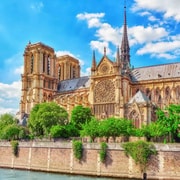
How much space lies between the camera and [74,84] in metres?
87.6

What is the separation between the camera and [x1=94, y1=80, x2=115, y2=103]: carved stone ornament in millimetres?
69438

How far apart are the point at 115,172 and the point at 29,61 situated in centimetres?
5543

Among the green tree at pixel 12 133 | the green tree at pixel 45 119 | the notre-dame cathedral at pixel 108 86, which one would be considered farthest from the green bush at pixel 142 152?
the green tree at pixel 12 133

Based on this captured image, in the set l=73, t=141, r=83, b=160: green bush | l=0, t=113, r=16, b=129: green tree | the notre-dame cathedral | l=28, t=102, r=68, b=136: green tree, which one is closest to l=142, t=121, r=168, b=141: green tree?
the notre-dame cathedral

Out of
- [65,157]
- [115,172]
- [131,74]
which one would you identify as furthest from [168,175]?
[131,74]

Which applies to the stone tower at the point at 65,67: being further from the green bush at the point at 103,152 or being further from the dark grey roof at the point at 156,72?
the green bush at the point at 103,152

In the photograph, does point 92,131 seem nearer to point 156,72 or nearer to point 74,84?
point 156,72

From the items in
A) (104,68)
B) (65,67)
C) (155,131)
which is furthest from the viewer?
(65,67)

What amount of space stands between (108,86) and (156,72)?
11243mm

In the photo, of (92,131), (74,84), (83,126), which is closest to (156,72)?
(74,84)

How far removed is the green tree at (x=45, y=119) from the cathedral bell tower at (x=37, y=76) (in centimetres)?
1685

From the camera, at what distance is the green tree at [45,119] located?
201 feet

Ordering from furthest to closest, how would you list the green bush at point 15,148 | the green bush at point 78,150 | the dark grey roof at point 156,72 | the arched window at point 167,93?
the dark grey roof at point 156,72 < the arched window at point 167,93 < the green bush at point 15,148 < the green bush at point 78,150

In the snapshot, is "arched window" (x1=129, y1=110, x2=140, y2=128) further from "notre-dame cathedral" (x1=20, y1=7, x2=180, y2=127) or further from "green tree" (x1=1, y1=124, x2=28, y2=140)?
"green tree" (x1=1, y1=124, x2=28, y2=140)
